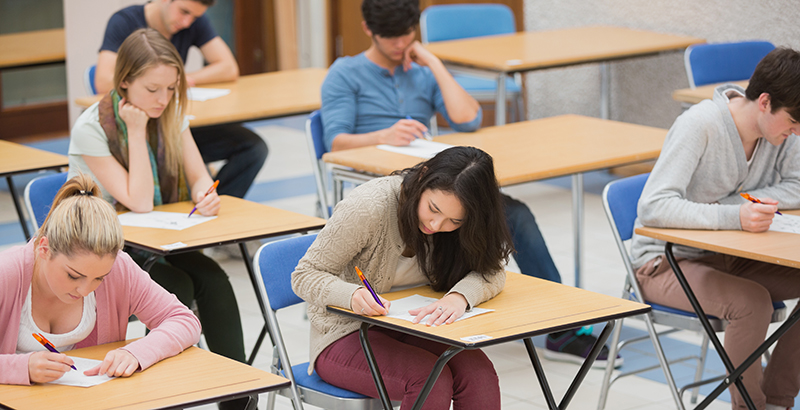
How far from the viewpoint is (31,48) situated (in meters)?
6.68

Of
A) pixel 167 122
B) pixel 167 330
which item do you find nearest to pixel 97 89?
pixel 167 122

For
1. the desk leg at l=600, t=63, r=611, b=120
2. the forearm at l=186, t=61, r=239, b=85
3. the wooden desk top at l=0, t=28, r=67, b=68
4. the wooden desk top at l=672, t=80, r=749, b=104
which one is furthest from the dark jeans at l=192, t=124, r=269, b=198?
the wooden desk top at l=0, t=28, r=67, b=68

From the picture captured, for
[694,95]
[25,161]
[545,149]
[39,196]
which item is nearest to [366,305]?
[39,196]

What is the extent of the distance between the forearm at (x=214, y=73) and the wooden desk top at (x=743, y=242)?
254cm

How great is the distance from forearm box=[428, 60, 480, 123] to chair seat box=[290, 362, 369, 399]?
5.33 feet

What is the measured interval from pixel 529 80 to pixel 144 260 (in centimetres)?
411

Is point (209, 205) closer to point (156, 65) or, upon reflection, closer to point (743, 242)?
point (156, 65)

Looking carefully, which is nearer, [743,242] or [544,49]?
[743,242]

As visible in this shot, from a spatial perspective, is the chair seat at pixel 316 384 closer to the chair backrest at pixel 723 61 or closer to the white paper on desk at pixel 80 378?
the white paper on desk at pixel 80 378

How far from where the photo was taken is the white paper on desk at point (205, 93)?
13.6 feet

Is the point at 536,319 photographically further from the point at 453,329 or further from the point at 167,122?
the point at 167,122

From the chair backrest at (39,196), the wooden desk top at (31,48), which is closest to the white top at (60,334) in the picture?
the chair backrest at (39,196)

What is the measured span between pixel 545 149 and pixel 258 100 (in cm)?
135

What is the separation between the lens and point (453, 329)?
1.92m
